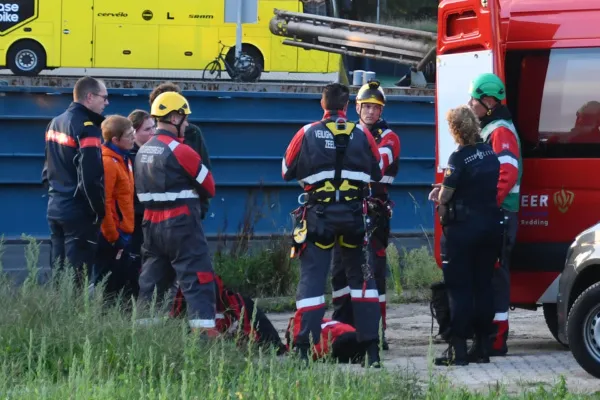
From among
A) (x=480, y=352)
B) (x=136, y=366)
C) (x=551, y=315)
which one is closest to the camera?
(x=136, y=366)

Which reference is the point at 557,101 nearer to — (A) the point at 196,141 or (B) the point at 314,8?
(A) the point at 196,141

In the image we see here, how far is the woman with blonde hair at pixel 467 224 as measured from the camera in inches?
326

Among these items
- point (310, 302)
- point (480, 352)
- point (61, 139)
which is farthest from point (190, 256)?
point (480, 352)

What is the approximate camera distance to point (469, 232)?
8.27 m

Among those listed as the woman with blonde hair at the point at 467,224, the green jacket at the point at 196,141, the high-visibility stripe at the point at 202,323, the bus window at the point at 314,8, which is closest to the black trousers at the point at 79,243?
the green jacket at the point at 196,141

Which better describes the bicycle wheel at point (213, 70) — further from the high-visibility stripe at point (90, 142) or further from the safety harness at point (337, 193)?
the safety harness at point (337, 193)

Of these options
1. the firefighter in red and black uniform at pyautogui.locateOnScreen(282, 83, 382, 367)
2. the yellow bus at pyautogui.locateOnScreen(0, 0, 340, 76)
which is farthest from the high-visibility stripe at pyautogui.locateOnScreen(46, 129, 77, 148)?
the yellow bus at pyautogui.locateOnScreen(0, 0, 340, 76)

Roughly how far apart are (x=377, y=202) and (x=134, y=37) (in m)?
17.7

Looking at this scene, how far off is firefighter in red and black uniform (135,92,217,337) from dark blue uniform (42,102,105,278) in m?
0.86

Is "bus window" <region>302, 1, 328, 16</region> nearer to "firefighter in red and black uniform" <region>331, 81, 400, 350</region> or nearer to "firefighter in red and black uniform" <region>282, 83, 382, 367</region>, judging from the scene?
"firefighter in red and black uniform" <region>331, 81, 400, 350</region>

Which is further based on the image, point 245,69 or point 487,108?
point 245,69

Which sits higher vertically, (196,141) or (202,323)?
(196,141)

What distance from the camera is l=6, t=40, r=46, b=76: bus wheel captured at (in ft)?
83.7

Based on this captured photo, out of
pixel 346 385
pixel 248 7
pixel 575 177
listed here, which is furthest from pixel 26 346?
pixel 248 7
